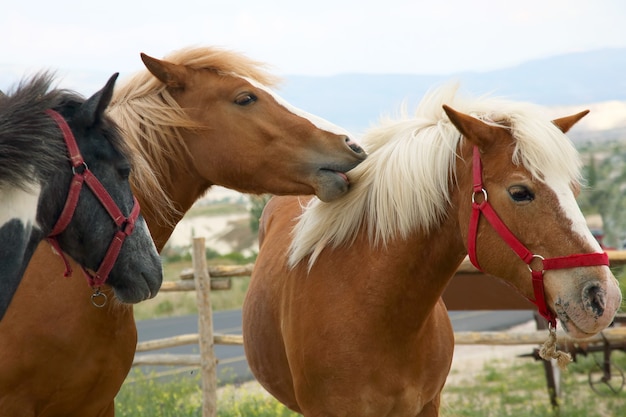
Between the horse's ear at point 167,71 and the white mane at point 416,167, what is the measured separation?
0.90 metres

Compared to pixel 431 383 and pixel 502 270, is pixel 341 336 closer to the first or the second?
pixel 431 383

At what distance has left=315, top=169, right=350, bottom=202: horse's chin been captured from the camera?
3.63 meters

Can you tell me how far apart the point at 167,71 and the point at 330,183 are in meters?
0.93

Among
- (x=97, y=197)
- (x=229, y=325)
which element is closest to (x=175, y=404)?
(x=97, y=197)

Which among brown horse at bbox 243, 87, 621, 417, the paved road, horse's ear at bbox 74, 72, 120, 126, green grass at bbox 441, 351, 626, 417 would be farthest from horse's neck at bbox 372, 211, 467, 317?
the paved road

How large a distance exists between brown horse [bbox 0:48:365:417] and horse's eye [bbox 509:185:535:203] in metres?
0.83

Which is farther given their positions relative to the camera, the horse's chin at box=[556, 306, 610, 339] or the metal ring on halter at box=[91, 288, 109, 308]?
the metal ring on halter at box=[91, 288, 109, 308]

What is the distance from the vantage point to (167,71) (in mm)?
3729

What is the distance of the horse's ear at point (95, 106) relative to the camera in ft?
9.22

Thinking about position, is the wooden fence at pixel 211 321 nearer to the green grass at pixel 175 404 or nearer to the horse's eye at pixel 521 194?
the green grass at pixel 175 404

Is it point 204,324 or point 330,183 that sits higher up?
point 330,183

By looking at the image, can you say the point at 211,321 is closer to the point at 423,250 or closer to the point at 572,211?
the point at 423,250

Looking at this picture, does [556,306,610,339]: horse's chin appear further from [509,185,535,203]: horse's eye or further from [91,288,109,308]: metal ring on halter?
[91,288,109,308]: metal ring on halter

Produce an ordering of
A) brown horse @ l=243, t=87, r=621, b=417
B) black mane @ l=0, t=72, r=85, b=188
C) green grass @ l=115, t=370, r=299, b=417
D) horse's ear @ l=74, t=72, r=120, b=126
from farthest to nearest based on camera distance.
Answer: green grass @ l=115, t=370, r=299, b=417 → brown horse @ l=243, t=87, r=621, b=417 → horse's ear @ l=74, t=72, r=120, b=126 → black mane @ l=0, t=72, r=85, b=188
